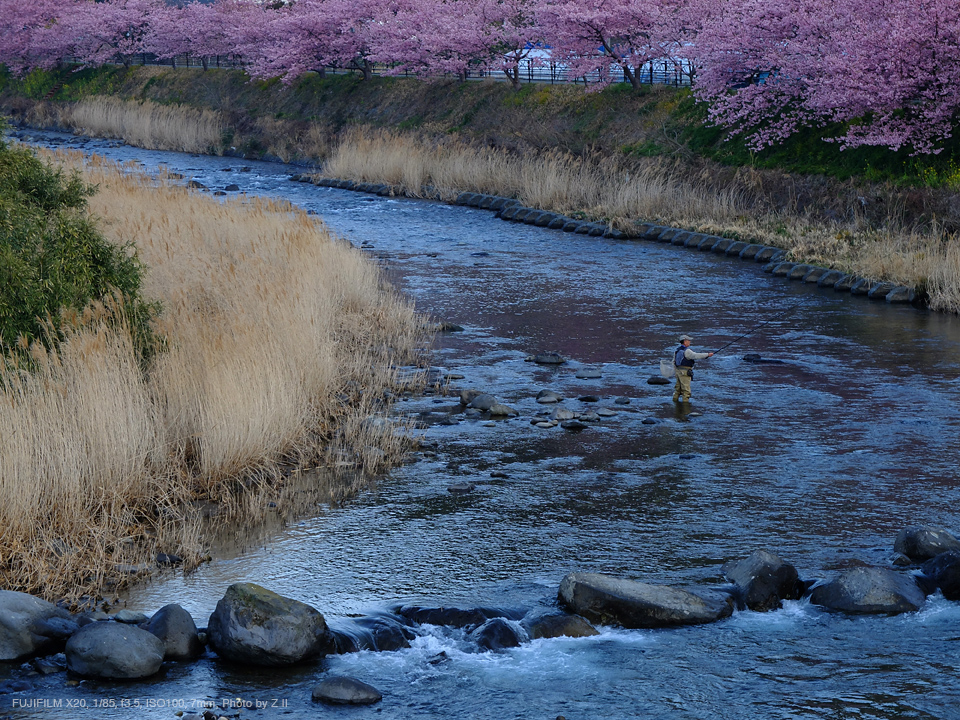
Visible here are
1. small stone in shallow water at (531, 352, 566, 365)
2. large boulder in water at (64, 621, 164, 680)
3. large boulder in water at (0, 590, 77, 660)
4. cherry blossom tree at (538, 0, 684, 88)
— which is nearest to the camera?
large boulder in water at (64, 621, 164, 680)

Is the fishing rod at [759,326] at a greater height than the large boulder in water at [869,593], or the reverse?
the fishing rod at [759,326]

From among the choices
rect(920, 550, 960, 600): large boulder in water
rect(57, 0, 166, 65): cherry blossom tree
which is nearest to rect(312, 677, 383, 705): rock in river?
rect(920, 550, 960, 600): large boulder in water

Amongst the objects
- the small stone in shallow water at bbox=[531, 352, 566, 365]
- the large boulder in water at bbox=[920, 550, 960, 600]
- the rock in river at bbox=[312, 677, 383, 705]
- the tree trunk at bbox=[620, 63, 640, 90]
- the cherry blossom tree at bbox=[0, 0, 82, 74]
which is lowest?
the rock in river at bbox=[312, 677, 383, 705]

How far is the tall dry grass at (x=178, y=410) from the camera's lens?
30.3ft

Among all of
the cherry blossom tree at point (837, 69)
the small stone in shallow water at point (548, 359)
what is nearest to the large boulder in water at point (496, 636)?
the small stone in shallow water at point (548, 359)

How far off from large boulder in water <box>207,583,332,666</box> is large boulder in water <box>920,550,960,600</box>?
5.05 meters

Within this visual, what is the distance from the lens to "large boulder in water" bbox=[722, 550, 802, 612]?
8.66 m

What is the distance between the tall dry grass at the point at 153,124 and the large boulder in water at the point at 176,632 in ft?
156

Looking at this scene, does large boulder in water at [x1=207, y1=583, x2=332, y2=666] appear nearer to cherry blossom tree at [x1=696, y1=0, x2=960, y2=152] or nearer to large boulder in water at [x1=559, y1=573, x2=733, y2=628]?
large boulder in water at [x1=559, y1=573, x2=733, y2=628]

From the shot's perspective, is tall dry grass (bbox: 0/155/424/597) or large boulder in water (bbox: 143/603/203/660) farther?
tall dry grass (bbox: 0/155/424/597)

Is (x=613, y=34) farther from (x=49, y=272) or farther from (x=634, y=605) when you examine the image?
(x=634, y=605)

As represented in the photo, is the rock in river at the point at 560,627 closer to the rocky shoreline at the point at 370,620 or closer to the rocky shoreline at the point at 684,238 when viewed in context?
the rocky shoreline at the point at 370,620

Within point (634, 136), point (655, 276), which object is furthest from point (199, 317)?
point (634, 136)

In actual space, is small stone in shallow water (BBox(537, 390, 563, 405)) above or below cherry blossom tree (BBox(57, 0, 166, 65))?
below
